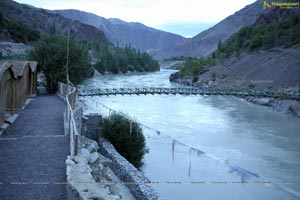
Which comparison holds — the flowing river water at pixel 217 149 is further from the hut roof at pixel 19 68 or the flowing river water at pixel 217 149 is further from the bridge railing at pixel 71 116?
the hut roof at pixel 19 68

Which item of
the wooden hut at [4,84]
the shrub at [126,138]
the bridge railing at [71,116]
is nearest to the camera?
the bridge railing at [71,116]

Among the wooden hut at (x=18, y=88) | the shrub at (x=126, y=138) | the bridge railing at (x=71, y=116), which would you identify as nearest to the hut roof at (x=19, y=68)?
the wooden hut at (x=18, y=88)

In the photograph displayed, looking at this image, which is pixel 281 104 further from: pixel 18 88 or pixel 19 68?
pixel 18 88

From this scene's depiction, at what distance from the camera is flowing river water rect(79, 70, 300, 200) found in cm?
1562

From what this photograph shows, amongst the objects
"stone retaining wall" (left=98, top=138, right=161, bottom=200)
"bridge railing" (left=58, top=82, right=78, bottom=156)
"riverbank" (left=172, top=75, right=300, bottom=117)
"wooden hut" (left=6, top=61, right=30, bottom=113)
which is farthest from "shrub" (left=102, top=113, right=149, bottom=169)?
"riverbank" (left=172, top=75, right=300, bottom=117)

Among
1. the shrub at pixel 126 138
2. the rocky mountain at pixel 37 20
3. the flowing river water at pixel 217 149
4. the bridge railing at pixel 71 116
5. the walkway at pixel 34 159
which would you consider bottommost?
the flowing river water at pixel 217 149

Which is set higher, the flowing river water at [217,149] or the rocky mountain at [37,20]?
the rocky mountain at [37,20]

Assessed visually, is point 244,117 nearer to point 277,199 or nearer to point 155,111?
point 155,111

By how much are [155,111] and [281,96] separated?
15.5 m

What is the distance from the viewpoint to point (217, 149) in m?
22.2

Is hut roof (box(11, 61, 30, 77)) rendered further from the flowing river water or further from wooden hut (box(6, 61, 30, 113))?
the flowing river water

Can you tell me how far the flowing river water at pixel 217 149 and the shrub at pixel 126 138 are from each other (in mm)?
753

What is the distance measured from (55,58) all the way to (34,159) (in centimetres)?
1710

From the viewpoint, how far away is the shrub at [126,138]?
60.3ft
